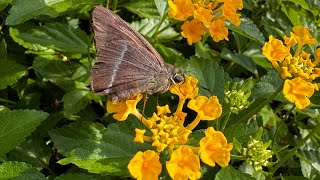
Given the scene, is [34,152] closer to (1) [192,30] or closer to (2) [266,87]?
(1) [192,30]

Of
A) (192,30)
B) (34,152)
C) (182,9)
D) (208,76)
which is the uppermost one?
(182,9)

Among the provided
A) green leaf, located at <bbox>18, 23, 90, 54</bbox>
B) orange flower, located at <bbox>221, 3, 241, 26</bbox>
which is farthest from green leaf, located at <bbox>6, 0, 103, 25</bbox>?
orange flower, located at <bbox>221, 3, 241, 26</bbox>

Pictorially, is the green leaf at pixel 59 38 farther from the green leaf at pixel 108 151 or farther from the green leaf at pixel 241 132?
the green leaf at pixel 241 132

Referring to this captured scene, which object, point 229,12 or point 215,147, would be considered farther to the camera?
point 229,12

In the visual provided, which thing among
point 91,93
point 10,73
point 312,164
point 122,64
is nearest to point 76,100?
point 91,93

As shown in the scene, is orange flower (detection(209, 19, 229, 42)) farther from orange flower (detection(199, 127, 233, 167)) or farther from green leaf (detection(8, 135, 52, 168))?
green leaf (detection(8, 135, 52, 168))

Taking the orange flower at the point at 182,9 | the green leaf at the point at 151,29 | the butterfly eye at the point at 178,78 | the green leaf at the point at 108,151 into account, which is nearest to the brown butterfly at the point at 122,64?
the butterfly eye at the point at 178,78
